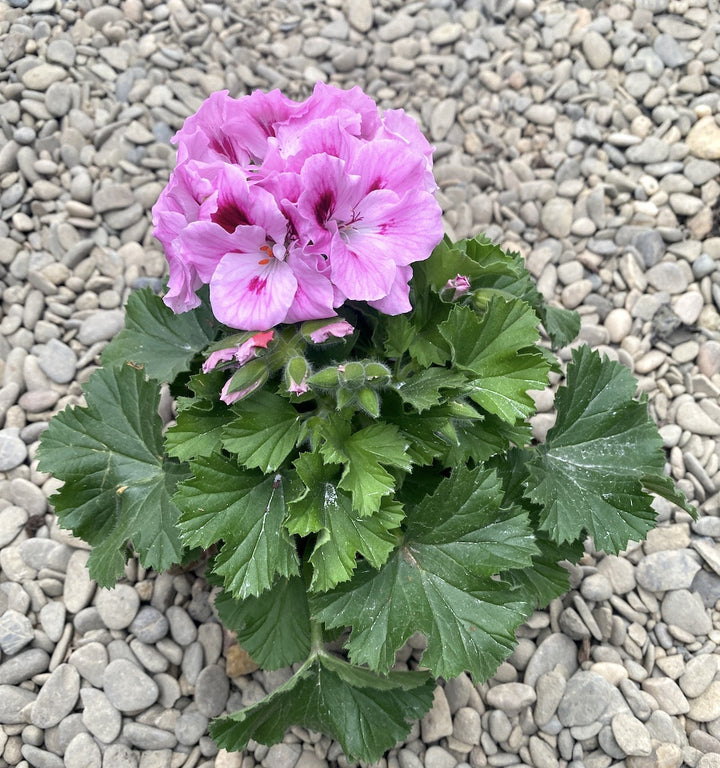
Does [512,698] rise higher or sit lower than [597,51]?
lower

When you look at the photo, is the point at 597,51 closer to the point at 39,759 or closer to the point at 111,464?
the point at 111,464

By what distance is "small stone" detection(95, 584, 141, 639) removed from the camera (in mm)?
2533

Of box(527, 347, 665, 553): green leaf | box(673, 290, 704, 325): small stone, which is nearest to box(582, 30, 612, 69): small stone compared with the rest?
box(673, 290, 704, 325): small stone

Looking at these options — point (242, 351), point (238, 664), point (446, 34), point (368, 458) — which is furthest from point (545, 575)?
point (446, 34)

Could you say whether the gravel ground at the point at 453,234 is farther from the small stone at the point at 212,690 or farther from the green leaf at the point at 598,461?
the green leaf at the point at 598,461

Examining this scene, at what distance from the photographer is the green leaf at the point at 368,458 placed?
69.7 inches

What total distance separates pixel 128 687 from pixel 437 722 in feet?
3.23

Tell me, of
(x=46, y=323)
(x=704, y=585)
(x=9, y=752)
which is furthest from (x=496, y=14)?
(x=9, y=752)

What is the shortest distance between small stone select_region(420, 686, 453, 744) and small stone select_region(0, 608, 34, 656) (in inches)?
51.6

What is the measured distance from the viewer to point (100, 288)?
323cm

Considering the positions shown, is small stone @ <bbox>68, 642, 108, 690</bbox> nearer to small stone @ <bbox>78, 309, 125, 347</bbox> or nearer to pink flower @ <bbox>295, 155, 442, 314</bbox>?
small stone @ <bbox>78, 309, 125, 347</bbox>

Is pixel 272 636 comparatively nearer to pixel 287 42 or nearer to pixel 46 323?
pixel 46 323

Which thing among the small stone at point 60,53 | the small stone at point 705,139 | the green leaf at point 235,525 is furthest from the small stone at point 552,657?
the small stone at point 60,53

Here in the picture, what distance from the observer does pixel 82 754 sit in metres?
2.32
